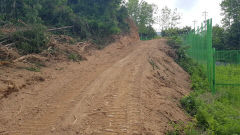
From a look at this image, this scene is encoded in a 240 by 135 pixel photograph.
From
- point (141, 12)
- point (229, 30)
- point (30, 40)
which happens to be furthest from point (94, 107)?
point (141, 12)

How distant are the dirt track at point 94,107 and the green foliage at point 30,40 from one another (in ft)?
7.43

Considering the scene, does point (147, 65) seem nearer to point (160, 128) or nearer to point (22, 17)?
point (160, 128)

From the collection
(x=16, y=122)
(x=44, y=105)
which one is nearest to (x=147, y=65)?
(x=44, y=105)

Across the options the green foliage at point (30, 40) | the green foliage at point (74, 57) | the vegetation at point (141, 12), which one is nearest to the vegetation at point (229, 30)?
the vegetation at point (141, 12)

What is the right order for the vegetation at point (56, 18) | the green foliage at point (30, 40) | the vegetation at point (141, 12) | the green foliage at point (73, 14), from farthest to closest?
the vegetation at point (141, 12) < the green foliage at point (73, 14) < the vegetation at point (56, 18) < the green foliage at point (30, 40)

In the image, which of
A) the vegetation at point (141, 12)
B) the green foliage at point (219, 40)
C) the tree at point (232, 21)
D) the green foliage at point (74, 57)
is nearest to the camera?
the green foliage at point (74, 57)

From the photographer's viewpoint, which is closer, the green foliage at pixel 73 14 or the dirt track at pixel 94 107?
the dirt track at pixel 94 107

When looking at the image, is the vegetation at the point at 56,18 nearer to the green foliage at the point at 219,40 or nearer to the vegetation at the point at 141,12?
the green foliage at the point at 219,40

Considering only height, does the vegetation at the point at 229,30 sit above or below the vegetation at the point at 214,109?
above

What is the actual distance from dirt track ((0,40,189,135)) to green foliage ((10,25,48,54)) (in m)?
2.26

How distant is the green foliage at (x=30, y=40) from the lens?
900 cm

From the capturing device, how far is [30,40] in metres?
9.25

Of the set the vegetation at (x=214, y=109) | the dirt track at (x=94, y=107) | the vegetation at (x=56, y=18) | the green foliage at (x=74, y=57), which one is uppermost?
the vegetation at (x=56, y=18)

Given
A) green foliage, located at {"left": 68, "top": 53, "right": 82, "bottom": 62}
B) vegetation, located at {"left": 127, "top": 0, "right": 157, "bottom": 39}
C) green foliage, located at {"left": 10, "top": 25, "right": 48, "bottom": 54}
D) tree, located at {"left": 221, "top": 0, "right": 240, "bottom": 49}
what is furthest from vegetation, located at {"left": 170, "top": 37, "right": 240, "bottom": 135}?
vegetation, located at {"left": 127, "top": 0, "right": 157, "bottom": 39}
